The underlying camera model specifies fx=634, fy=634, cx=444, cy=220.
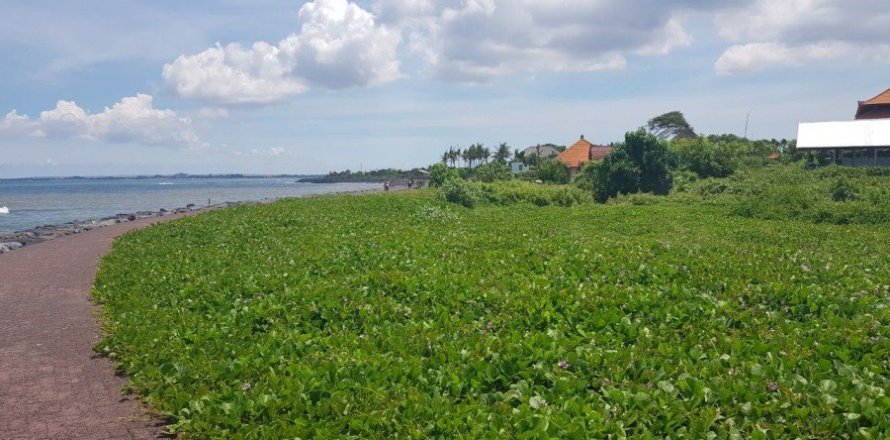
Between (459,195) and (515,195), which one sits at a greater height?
(459,195)

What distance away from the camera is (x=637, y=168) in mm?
38031

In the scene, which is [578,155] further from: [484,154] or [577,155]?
[484,154]

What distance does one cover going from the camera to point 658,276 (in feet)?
29.4

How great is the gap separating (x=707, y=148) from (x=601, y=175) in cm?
914

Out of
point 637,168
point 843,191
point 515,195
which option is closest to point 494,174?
point 637,168

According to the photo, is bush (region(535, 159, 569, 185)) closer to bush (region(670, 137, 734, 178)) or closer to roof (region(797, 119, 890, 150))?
bush (region(670, 137, 734, 178))

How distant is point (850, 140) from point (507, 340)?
43.2m

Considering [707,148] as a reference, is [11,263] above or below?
below

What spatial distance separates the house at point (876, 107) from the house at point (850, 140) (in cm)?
736

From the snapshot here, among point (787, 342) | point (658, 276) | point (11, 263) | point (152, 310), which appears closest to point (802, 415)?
point (787, 342)

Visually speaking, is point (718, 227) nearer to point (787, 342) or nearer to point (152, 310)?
point (787, 342)

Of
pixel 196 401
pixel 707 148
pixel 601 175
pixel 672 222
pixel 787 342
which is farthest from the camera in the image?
pixel 707 148

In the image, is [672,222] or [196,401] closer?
[196,401]

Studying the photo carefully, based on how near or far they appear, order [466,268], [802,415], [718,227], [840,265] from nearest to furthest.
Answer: [802,415] < [840,265] < [466,268] < [718,227]
